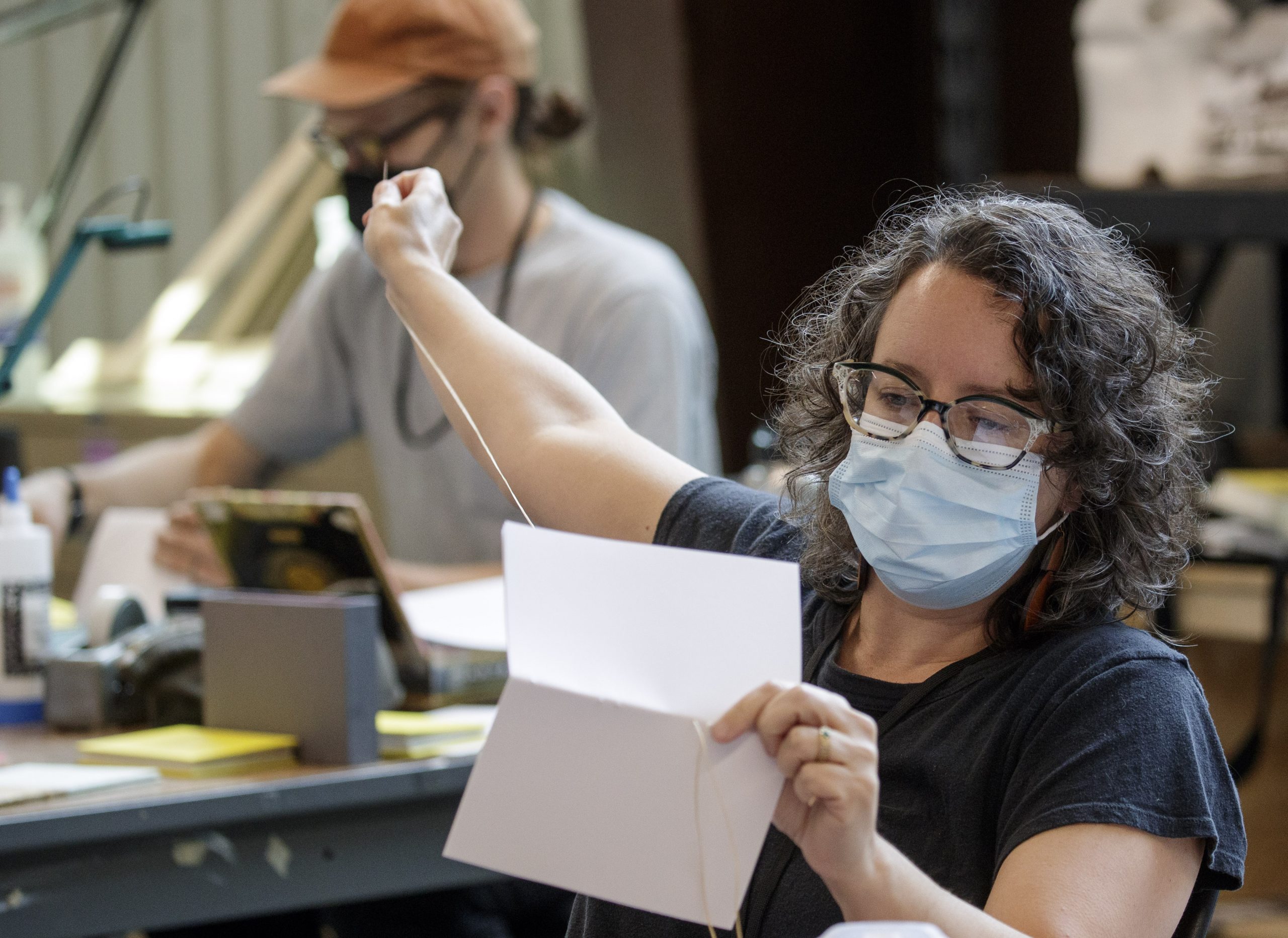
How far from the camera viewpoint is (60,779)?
4.53 feet

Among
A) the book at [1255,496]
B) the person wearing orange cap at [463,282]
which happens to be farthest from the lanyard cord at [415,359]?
the book at [1255,496]

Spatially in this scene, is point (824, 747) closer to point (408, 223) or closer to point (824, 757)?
point (824, 757)

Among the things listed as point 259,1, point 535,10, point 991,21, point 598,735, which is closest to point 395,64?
point 991,21

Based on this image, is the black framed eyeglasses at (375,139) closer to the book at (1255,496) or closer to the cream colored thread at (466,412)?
the cream colored thread at (466,412)

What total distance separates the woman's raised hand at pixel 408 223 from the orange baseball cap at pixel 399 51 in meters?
1.03

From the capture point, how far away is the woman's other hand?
2.55ft

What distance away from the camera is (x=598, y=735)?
33.9 inches

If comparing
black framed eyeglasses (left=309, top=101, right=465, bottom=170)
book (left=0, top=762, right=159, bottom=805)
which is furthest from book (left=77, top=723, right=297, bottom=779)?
black framed eyeglasses (left=309, top=101, right=465, bottom=170)

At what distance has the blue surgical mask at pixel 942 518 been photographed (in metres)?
1.00

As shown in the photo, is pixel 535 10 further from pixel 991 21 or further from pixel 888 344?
pixel 888 344

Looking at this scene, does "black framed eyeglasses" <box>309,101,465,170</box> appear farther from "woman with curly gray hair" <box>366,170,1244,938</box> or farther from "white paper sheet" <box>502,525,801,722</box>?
"white paper sheet" <box>502,525,801,722</box>

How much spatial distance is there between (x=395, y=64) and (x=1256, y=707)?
175 cm

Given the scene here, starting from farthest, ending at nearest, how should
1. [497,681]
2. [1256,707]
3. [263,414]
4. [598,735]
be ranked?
[263,414]
[1256,707]
[497,681]
[598,735]

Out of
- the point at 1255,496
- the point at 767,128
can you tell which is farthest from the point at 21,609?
the point at 767,128
